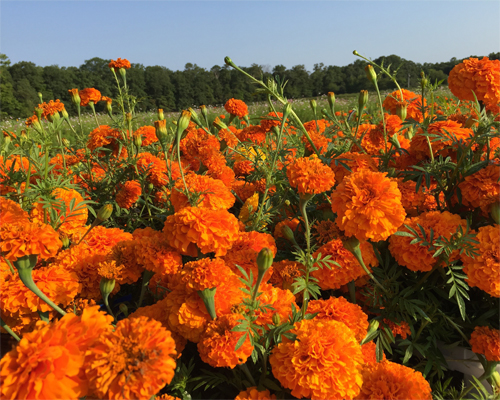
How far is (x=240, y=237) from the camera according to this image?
138 cm

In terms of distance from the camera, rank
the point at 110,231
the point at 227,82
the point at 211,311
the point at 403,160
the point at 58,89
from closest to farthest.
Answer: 1. the point at 211,311
2. the point at 110,231
3. the point at 403,160
4. the point at 227,82
5. the point at 58,89

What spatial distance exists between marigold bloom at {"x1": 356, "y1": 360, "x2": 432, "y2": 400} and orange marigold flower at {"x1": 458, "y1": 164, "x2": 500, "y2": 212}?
2.22ft

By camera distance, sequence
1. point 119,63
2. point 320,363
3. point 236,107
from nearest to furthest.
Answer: point 320,363 < point 119,63 < point 236,107

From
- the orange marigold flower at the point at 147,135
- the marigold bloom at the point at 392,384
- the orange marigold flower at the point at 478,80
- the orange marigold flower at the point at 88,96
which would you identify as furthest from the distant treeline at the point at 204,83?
the marigold bloom at the point at 392,384

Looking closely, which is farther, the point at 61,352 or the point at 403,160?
the point at 403,160

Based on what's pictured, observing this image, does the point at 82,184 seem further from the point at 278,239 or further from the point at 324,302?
the point at 324,302

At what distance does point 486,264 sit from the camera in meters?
1.11

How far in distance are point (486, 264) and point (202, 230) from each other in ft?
3.12

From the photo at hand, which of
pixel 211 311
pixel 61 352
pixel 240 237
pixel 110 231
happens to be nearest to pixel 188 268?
pixel 211 311

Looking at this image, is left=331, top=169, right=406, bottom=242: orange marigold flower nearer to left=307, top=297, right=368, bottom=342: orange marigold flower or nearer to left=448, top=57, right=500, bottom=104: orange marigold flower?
left=307, top=297, right=368, bottom=342: orange marigold flower

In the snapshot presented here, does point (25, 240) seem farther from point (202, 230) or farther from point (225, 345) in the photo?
point (225, 345)

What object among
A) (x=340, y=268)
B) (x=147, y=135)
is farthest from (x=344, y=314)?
(x=147, y=135)

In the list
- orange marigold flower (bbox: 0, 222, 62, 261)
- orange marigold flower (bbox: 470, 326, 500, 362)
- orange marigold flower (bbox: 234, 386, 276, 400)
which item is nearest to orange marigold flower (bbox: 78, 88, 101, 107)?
orange marigold flower (bbox: 0, 222, 62, 261)

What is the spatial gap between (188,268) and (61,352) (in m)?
0.49
